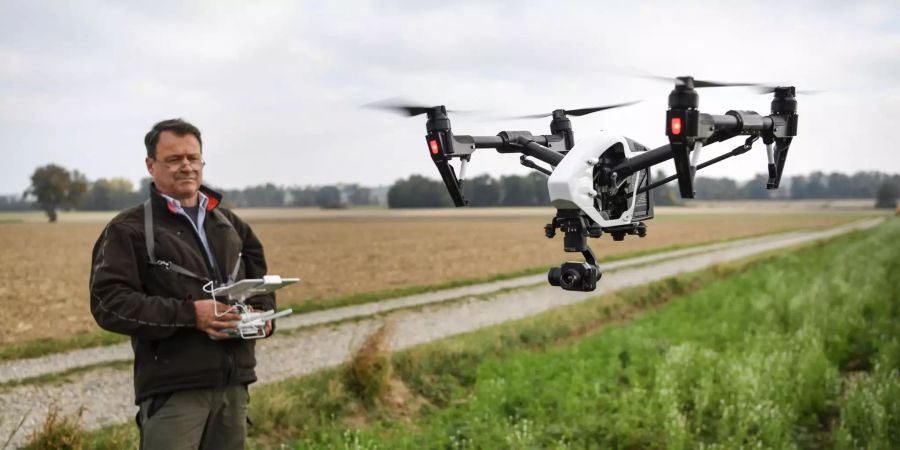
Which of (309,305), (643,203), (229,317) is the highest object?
(643,203)

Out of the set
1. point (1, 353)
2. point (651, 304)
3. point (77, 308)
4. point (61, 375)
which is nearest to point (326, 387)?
point (61, 375)

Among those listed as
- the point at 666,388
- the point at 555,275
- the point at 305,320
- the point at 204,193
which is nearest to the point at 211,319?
the point at 204,193

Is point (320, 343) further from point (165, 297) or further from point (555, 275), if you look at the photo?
point (555, 275)

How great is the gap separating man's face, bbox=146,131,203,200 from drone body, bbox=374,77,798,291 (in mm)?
2052

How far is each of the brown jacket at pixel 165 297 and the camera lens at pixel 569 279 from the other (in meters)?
2.44

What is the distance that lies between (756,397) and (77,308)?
1566 cm

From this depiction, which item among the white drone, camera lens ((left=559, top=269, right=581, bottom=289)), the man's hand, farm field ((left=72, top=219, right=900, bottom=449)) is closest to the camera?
camera lens ((left=559, top=269, right=581, bottom=289))

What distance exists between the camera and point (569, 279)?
94.7 inches

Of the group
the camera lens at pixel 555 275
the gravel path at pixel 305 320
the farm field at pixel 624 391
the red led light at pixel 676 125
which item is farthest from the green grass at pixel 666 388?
the red led light at pixel 676 125

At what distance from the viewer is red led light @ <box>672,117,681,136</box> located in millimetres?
2055

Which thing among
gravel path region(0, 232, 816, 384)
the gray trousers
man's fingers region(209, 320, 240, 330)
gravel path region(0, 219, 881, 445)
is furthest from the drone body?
gravel path region(0, 232, 816, 384)

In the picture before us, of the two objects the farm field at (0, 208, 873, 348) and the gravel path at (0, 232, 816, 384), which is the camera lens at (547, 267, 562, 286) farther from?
the gravel path at (0, 232, 816, 384)

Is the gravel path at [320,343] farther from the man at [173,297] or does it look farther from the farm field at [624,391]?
the man at [173,297]

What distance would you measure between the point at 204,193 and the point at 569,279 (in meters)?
2.81
